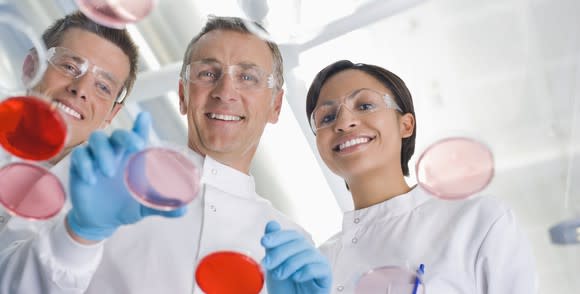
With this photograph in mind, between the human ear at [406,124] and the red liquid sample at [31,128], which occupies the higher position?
the red liquid sample at [31,128]

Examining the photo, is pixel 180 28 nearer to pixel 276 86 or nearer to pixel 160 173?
pixel 276 86

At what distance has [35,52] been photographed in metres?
1.69

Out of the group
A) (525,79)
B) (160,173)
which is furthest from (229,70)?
(525,79)

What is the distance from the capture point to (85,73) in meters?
1.96

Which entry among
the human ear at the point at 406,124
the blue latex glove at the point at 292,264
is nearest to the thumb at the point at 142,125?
the blue latex glove at the point at 292,264

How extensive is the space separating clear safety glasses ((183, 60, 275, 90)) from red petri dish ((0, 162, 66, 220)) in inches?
26.6

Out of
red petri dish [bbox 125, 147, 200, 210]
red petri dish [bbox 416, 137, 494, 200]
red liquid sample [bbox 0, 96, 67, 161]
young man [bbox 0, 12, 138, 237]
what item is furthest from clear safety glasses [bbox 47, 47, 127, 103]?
red petri dish [bbox 416, 137, 494, 200]

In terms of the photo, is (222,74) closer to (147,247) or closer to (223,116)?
(223,116)

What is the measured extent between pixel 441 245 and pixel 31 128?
Result: 1.08m

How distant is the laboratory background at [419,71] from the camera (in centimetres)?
270

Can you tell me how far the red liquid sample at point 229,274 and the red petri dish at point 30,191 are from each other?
0.35 metres

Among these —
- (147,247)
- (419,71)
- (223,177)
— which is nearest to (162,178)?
(147,247)

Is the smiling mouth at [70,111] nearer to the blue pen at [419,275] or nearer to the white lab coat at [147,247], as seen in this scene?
the white lab coat at [147,247]

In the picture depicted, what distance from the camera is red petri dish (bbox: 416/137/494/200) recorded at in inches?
65.1
